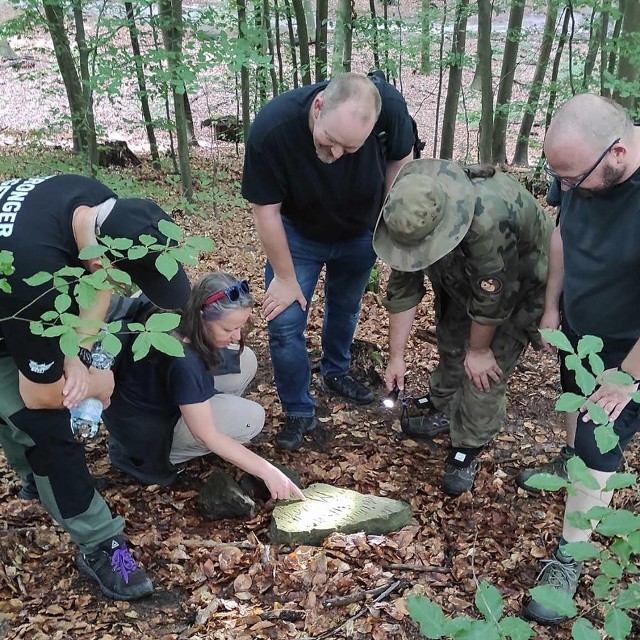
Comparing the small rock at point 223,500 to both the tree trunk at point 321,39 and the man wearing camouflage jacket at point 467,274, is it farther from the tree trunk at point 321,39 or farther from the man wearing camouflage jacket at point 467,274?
the tree trunk at point 321,39

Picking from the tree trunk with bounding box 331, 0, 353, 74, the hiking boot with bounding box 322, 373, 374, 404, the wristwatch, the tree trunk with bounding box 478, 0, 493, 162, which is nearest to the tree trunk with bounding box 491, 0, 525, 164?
the tree trunk with bounding box 478, 0, 493, 162

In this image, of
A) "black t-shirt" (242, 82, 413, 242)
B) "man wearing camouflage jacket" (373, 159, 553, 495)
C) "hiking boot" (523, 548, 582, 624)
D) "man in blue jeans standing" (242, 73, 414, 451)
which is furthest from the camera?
"black t-shirt" (242, 82, 413, 242)

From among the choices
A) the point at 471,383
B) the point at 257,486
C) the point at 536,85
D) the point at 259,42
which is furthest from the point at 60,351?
the point at 536,85

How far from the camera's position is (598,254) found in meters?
2.48

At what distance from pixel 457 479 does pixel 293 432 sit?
42.1 inches

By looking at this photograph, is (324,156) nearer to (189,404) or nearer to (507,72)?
(189,404)

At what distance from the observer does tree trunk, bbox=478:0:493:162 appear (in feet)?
25.2

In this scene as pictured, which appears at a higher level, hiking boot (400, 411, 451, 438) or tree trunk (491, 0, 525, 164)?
tree trunk (491, 0, 525, 164)

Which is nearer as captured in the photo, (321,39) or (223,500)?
(223,500)

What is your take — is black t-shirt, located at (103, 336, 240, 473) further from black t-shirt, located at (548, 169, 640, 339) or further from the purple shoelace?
black t-shirt, located at (548, 169, 640, 339)

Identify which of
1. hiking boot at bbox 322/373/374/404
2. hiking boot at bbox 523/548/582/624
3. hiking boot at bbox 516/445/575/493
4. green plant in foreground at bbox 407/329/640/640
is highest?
green plant in foreground at bbox 407/329/640/640

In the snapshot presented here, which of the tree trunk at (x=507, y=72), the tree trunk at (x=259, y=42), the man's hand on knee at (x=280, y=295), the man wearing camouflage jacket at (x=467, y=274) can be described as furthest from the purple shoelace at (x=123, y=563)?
the tree trunk at (x=507, y=72)

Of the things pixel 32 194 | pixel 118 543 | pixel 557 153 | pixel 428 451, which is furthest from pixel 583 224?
pixel 118 543

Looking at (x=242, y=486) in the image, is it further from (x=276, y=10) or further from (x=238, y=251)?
(x=276, y=10)
